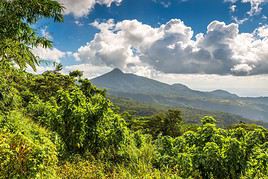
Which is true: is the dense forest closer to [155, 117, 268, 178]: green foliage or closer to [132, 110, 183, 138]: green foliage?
[155, 117, 268, 178]: green foliage

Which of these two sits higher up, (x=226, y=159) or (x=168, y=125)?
(x=226, y=159)

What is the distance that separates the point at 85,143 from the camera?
403 inches

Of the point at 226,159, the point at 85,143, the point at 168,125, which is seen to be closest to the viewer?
the point at 226,159

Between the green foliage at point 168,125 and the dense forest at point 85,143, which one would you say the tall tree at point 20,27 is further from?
the green foliage at point 168,125

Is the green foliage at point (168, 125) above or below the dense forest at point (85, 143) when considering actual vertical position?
below

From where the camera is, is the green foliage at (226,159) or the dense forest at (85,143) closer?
the dense forest at (85,143)

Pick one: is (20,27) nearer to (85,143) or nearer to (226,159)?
(85,143)

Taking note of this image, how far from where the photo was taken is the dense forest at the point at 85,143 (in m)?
5.45

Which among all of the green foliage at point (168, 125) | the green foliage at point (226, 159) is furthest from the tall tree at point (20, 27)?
the green foliage at point (168, 125)

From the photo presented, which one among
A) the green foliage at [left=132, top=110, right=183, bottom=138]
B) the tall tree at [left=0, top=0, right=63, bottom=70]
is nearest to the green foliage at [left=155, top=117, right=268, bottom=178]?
the tall tree at [left=0, top=0, right=63, bottom=70]

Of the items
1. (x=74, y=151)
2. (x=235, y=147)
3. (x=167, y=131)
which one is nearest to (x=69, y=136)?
(x=74, y=151)

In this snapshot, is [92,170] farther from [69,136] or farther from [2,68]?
[2,68]

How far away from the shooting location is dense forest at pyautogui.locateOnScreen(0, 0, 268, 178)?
5.45 m

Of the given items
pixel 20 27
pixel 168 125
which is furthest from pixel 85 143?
pixel 168 125
